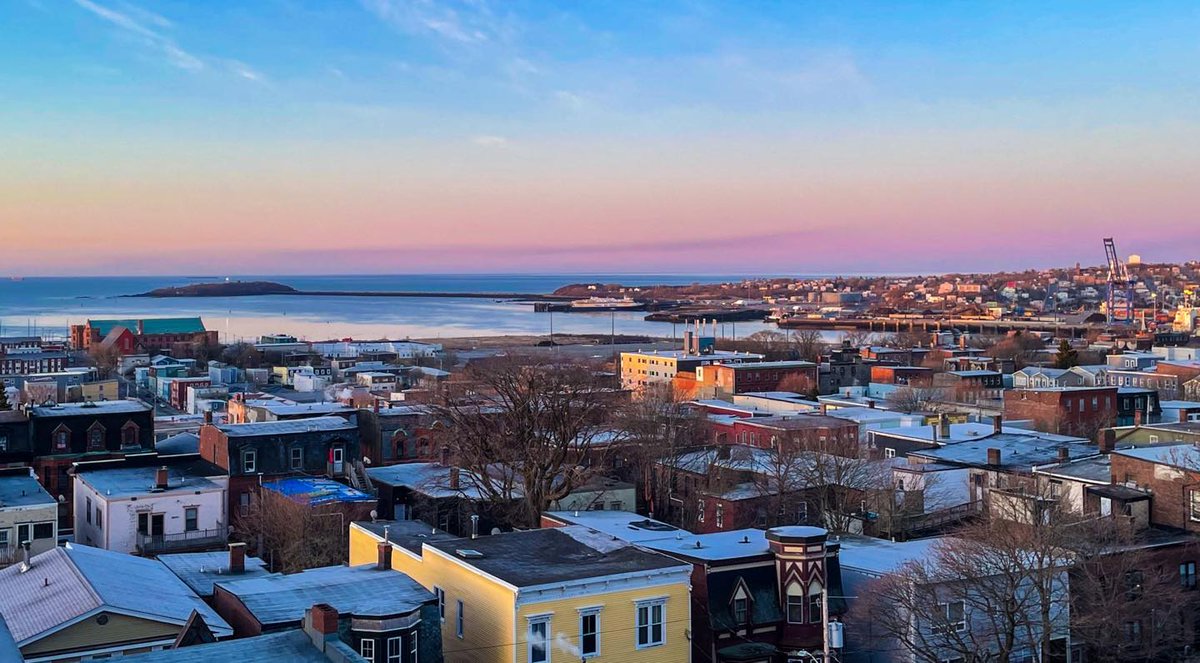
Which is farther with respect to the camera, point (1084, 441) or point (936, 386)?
point (936, 386)

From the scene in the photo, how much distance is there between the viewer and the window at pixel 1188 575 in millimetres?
25031

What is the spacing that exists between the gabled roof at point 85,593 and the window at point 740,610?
848cm

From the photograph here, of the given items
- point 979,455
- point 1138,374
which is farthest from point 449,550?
point 1138,374

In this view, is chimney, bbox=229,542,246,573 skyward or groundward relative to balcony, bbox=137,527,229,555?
skyward

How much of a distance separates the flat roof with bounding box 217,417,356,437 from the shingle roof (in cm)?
1565

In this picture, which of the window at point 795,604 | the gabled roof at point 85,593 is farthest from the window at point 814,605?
the gabled roof at point 85,593

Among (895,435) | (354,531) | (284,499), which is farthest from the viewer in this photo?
(895,435)

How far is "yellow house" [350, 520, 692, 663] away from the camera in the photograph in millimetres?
18188

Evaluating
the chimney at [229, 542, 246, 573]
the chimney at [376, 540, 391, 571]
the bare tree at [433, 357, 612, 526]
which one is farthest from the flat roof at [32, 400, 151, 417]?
the chimney at [376, 540, 391, 571]

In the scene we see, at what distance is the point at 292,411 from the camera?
4612cm

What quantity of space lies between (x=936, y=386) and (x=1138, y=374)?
60.9 ft

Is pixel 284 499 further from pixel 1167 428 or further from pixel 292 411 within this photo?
pixel 1167 428

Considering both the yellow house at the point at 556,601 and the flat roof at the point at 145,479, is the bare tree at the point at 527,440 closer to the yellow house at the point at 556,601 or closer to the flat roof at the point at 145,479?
the flat roof at the point at 145,479

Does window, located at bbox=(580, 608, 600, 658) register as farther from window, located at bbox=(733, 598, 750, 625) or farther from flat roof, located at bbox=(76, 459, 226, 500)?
flat roof, located at bbox=(76, 459, 226, 500)
